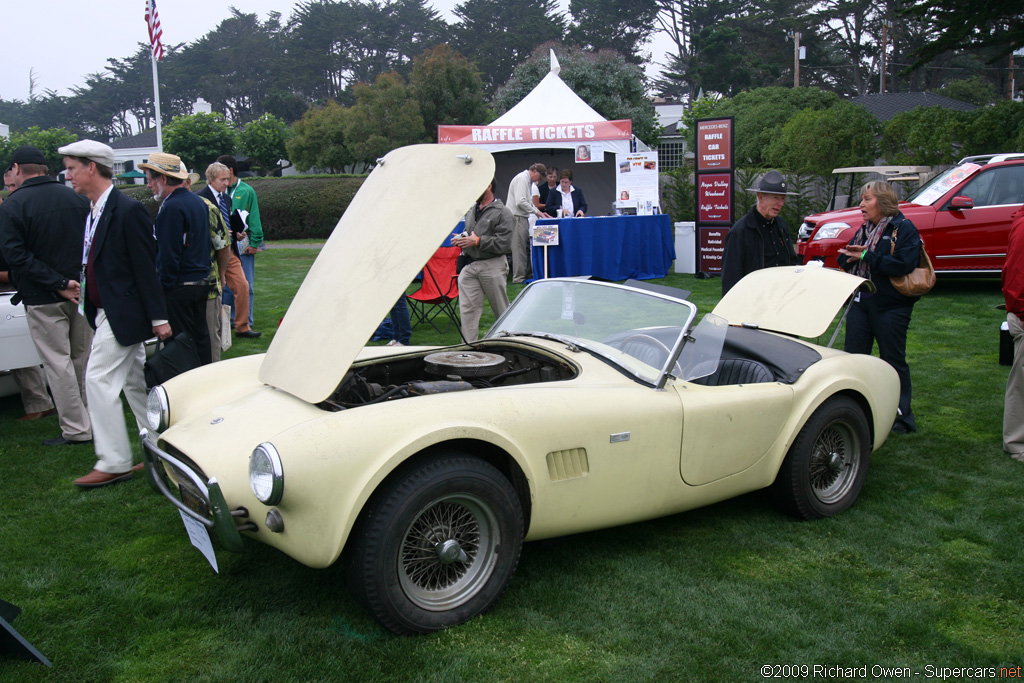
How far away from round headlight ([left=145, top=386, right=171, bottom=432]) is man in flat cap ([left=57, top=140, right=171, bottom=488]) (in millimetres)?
873

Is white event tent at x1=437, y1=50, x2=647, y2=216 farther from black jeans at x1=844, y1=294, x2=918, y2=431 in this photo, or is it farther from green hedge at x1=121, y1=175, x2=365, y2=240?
black jeans at x1=844, y1=294, x2=918, y2=431

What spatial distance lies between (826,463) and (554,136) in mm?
12539

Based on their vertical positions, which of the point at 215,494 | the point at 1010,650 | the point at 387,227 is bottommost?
the point at 1010,650

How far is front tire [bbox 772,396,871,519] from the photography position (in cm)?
387

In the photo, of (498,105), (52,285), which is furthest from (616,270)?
(498,105)

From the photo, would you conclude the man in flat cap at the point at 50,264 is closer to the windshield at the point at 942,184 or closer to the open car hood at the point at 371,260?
the open car hood at the point at 371,260

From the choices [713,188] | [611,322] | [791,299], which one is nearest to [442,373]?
[611,322]

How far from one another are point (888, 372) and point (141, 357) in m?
4.47

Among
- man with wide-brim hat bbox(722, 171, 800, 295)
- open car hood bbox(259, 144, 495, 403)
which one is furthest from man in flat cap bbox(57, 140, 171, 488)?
man with wide-brim hat bbox(722, 171, 800, 295)

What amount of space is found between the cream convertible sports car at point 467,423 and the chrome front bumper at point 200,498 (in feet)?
0.03

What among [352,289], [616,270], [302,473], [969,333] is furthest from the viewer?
[616,270]

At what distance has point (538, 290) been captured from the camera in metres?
4.28

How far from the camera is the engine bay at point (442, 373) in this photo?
11.5 feet

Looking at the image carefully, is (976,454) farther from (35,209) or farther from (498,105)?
(498,105)
